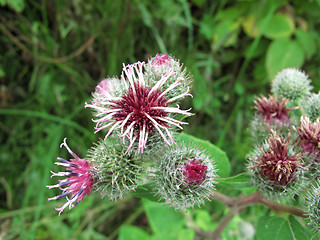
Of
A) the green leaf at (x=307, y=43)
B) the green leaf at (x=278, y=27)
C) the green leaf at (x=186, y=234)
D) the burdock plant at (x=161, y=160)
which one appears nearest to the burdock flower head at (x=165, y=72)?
the burdock plant at (x=161, y=160)

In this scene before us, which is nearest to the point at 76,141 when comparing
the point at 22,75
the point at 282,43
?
the point at 22,75

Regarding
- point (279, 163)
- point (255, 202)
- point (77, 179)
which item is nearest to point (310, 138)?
point (279, 163)

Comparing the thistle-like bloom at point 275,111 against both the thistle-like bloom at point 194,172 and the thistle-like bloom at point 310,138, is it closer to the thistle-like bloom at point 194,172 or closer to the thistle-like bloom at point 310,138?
the thistle-like bloom at point 310,138

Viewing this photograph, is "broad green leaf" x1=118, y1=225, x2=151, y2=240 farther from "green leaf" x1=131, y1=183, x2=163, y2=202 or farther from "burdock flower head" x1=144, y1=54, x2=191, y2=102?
"burdock flower head" x1=144, y1=54, x2=191, y2=102

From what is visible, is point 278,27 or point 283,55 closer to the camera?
point 283,55

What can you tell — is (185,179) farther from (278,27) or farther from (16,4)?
(278,27)

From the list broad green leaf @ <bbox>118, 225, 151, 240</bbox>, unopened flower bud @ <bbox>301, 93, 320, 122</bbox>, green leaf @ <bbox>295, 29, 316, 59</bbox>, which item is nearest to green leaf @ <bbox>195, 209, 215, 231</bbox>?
broad green leaf @ <bbox>118, 225, 151, 240</bbox>

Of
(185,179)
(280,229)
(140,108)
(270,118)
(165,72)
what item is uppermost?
(165,72)
